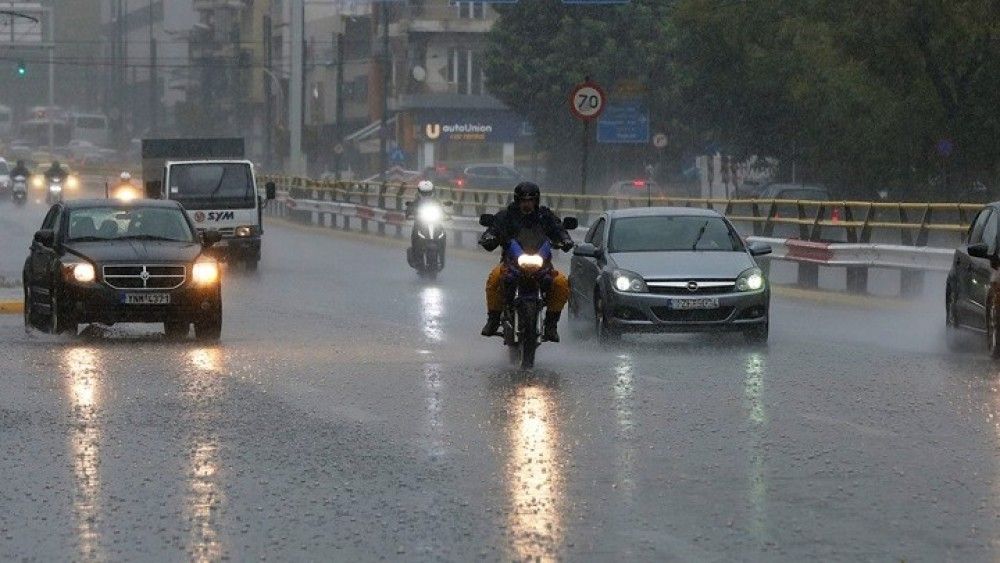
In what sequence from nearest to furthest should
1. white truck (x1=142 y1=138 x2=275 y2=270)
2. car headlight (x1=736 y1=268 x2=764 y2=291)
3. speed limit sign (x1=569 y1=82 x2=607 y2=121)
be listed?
1. car headlight (x1=736 y1=268 x2=764 y2=291)
2. white truck (x1=142 y1=138 x2=275 y2=270)
3. speed limit sign (x1=569 y1=82 x2=607 y2=121)

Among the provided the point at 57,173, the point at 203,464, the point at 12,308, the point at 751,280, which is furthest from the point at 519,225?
the point at 57,173

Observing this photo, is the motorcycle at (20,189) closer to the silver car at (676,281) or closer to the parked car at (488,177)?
the parked car at (488,177)

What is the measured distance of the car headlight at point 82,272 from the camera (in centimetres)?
2100

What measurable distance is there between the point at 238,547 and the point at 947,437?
5301 mm

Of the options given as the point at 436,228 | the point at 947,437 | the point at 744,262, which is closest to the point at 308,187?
the point at 436,228

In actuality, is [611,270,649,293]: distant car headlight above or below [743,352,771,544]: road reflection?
above

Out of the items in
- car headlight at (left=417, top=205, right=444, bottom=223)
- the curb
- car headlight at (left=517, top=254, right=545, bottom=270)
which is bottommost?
the curb

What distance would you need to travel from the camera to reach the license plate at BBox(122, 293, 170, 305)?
2089 centimetres

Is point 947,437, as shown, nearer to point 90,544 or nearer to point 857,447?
point 857,447

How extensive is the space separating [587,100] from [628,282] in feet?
57.3

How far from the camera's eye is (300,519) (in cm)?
970

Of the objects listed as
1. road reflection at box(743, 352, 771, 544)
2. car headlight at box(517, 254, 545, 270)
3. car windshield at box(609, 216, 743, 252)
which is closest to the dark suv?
road reflection at box(743, 352, 771, 544)

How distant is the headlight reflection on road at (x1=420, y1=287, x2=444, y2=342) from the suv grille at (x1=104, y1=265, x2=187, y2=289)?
8.29 ft

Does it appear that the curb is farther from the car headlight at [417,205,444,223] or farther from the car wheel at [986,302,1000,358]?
the car wheel at [986,302,1000,358]
